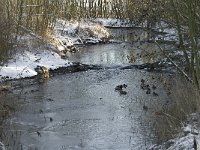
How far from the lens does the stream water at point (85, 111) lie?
793cm

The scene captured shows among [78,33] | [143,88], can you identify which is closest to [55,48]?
[78,33]

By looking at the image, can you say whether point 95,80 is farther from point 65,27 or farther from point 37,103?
point 65,27

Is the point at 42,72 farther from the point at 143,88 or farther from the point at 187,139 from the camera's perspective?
the point at 187,139

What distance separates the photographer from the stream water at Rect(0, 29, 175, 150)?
26.0 feet

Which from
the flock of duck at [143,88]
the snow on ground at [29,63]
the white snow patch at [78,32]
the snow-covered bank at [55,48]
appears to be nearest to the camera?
the flock of duck at [143,88]

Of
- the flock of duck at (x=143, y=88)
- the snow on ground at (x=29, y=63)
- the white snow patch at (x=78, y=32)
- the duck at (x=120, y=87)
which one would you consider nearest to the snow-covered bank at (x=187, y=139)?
the flock of duck at (x=143, y=88)

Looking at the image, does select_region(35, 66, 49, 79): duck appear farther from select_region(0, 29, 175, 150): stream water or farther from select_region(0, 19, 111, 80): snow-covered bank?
select_region(0, 29, 175, 150): stream water

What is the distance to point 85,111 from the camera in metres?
9.92

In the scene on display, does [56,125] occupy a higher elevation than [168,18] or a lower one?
lower

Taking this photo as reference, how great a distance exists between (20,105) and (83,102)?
145 cm

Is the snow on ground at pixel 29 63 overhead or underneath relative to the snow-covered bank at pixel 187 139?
overhead

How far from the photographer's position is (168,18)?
7.87 metres

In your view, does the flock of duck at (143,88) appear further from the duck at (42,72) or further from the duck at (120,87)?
the duck at (42,72)

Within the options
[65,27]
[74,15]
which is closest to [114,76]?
[65,27]
